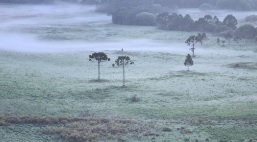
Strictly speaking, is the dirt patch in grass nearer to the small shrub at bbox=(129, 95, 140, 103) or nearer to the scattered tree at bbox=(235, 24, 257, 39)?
the small shrub at bbox=(129, 95, 140, 103)

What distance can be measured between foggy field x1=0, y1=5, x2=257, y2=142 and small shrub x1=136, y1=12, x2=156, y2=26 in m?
45.4

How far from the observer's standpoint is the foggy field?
45891 millimetres

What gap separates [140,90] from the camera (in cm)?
6694

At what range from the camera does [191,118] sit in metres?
49.7

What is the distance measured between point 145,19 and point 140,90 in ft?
380

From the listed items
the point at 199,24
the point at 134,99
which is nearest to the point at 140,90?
the point at 134,99

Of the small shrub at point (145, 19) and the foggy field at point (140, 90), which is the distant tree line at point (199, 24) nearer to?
the small shrub at point (145, 19)

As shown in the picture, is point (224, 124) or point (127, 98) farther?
point (127, 98)

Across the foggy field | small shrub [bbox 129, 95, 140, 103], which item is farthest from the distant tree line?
small shrub [bbox 129, 95, 140, 103]

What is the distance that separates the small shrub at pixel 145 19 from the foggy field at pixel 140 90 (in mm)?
45423

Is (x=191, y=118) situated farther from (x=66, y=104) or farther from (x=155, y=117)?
(x=66, y=104)

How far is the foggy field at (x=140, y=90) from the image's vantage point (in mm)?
45891

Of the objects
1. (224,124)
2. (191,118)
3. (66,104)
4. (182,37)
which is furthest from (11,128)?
(182,37)

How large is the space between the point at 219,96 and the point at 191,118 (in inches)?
568
